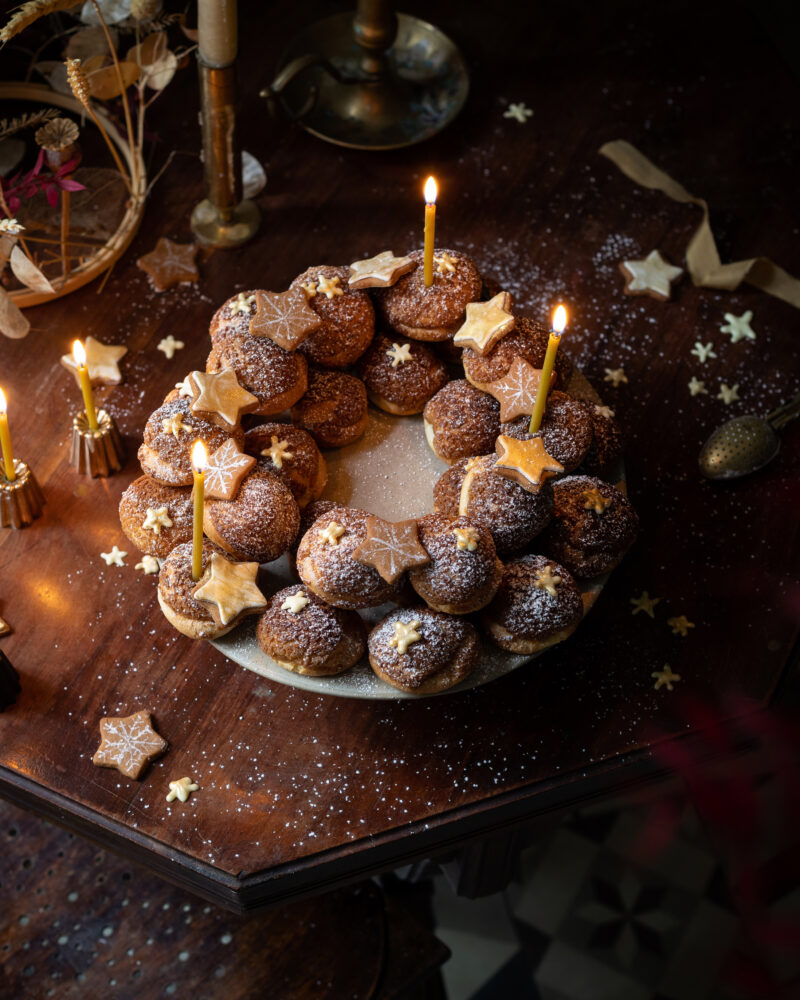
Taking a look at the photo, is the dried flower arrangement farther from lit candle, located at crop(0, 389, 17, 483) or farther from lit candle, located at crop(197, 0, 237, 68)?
lit candle, located at crop(0, 389, 17, 483)

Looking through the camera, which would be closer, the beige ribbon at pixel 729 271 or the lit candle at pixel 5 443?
the lit candle at pixel 5 443

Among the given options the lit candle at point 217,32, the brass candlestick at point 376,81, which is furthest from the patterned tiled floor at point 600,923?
the lit candle at point 217,32

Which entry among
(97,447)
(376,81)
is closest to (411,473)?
(97,447)

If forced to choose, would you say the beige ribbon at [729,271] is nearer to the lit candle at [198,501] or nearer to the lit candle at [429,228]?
the lit candle at [429,228]

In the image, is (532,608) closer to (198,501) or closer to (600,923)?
(198,501)

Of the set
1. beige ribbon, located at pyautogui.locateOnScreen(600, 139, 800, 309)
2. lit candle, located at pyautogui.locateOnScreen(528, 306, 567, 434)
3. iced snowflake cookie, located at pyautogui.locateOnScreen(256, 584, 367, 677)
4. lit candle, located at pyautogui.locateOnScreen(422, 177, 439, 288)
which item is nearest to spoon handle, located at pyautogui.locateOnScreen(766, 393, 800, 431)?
beige ribbon, located at pyautogui.locateOnScreen(600, 139, 800, 309)

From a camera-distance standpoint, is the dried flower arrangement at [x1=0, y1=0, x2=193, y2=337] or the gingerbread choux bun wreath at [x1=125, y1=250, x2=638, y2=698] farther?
the dried flower arrangement at [x1=0, y1=0, x2=193, y2=337]
